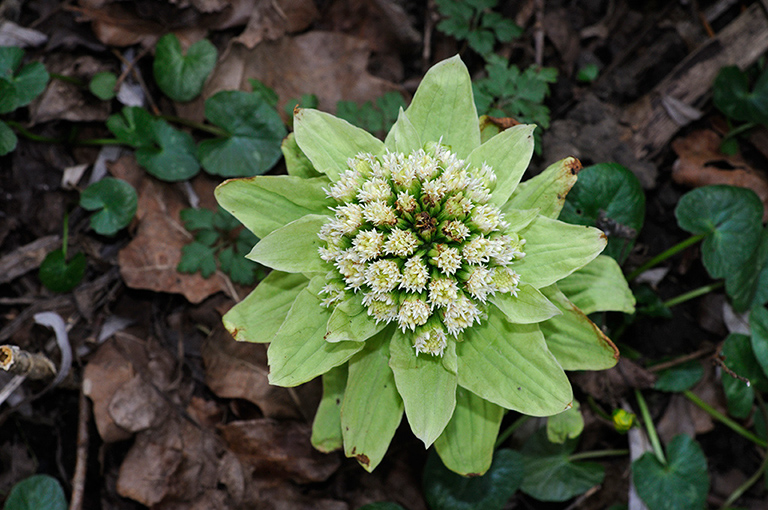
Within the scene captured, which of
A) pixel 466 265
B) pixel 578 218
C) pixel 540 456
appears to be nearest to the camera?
pixel 466 265

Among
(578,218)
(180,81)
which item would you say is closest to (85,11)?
(180,81)

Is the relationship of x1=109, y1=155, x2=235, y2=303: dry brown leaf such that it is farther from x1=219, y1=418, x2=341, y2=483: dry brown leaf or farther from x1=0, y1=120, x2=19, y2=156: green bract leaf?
x1=219, y1=418, x2=341, y2=483: dry brown leaf

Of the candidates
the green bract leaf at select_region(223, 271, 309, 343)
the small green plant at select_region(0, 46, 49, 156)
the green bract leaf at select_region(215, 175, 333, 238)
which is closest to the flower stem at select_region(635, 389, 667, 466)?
the green bract leaf at select_region(223, 271, 309, 343)

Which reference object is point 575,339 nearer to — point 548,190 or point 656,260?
point 548,190

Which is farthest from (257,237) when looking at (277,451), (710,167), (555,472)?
(710,167)

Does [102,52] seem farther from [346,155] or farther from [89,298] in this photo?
[346,155]
